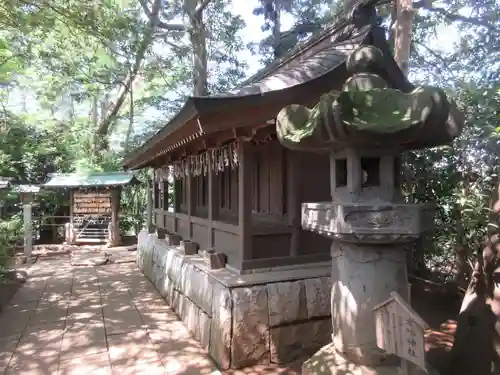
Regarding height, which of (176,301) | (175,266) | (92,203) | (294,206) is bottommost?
(176,301)

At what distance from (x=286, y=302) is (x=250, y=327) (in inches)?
19.5

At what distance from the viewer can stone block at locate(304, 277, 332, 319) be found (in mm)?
4375

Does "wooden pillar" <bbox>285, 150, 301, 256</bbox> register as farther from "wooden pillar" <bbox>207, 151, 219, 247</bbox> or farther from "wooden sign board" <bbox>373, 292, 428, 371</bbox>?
"wooden sign board" <bbox>373, 292, 428, 371</bbox>

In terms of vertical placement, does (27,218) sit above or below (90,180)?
below

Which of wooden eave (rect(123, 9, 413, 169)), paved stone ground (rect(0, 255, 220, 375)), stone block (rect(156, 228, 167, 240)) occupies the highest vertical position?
wooden eave (rect(123, 9, 413, 169))

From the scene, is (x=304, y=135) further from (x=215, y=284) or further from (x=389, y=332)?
(x=215, y=284)

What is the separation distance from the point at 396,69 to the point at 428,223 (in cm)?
173

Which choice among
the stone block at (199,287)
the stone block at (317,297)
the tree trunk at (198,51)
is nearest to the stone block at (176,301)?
the stone block at (199,287)

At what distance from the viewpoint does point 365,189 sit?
2941mm

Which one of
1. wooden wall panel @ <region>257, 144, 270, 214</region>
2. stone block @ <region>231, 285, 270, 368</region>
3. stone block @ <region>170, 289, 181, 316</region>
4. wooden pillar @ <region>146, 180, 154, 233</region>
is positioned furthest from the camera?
wooden pillar @ <region>146, 180, 154, 233</region>

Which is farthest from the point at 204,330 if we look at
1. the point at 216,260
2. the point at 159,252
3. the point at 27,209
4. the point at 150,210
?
the point at 27,209

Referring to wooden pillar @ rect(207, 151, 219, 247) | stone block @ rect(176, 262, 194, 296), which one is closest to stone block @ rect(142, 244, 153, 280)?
stone block @ rect(176, 262, 194, 296)

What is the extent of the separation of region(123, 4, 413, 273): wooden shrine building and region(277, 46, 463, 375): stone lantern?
0.51 meters

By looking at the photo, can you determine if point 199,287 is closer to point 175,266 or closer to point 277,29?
point 175,266
